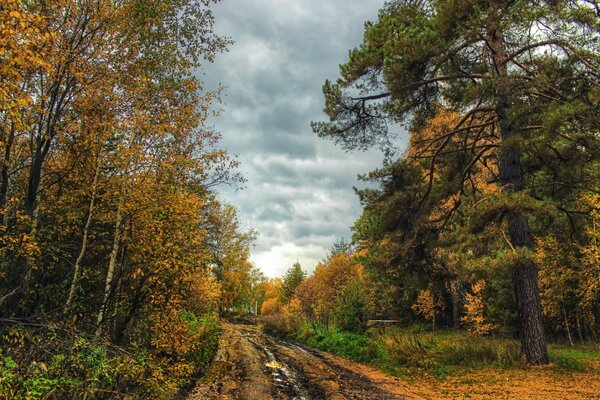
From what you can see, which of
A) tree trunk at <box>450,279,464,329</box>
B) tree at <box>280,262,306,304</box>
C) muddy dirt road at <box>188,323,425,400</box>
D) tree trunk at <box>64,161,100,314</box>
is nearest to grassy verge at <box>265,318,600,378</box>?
muddy dirt road at <box>188,323,425,400</box>

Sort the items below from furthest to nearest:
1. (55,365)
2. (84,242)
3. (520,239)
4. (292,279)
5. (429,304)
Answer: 1. (292,279)
2. (429,304)
3. (520,239)
4. (84,242)
5. (55,365)

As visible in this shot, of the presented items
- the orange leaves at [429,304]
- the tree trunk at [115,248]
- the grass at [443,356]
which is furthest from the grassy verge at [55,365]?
the orange leaves at [429,304]

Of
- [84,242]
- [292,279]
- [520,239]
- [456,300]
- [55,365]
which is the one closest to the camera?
[55,365]

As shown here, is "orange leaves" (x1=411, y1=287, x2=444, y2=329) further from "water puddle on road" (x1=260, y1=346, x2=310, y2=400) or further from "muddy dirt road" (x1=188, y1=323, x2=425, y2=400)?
"water puddle on road" (x1=260, y1=346, x2=310, y2=400)

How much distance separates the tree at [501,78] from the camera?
30.5 ft

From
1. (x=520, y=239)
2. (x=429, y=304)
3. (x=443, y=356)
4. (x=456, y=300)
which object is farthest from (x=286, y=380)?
(x=456, y=300)

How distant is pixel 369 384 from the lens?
9898mm

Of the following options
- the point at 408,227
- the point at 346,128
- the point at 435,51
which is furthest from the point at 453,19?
the point at 408,227

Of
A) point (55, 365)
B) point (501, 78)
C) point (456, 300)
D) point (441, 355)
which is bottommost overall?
point (441, 355)

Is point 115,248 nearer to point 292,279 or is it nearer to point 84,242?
point 84,242

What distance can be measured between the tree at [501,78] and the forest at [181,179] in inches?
2.2

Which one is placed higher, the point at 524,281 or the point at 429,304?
the point at 524,281

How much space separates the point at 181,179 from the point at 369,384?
7.64 metres

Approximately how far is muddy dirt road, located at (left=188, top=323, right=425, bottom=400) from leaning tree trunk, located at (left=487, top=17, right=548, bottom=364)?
439 cm
